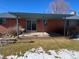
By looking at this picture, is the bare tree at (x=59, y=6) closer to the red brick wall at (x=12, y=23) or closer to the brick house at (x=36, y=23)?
the brick house at (x=36, y=23)

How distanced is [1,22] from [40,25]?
6515 mm

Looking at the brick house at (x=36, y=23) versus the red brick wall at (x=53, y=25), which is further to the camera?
the red brick wall at (x=53, y=25)

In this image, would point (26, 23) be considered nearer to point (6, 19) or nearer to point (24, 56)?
point (6, 19)

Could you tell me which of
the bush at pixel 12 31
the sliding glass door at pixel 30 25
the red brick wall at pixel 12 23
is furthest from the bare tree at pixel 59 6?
the bush at pixel 12 31

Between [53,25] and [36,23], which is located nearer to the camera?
[36,23]

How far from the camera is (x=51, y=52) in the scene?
12.4 m

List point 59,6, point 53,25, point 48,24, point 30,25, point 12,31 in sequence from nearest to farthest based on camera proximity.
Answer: point 12,31 < point 30,25 < point 48,24 < point 53,25 < point 59,6

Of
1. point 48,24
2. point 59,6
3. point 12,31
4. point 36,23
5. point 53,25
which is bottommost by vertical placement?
point 12,31

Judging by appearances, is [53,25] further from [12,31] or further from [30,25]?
[12,31]

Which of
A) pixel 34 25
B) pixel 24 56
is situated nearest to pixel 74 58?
pixel 24 56

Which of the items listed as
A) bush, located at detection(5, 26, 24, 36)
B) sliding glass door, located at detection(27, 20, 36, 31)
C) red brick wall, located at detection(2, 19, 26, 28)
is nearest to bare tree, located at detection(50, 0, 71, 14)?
sliding glass door, located at detection(27, 20, 36, 31)

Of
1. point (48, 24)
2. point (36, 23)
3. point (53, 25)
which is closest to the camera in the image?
point (36, 23)

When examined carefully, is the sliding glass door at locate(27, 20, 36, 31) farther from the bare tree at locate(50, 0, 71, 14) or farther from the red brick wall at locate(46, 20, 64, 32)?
the bare tree at locate(50, 0, 71, 14)

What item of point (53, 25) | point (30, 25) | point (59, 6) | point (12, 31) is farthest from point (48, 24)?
point (59, 6)
